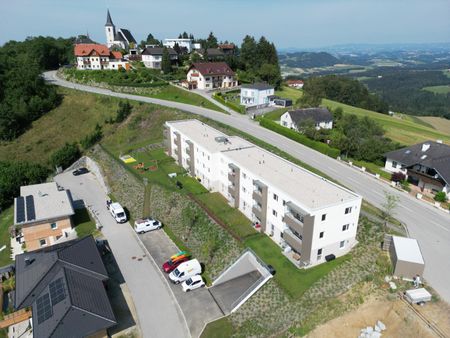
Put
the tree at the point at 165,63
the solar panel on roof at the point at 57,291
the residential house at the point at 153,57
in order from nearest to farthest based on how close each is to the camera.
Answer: the solar panel on roof at the point at 57,291
the tree at the point at 165,63
the residential house at the point at 153,57

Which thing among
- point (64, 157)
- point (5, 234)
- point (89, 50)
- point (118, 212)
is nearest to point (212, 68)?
point (89, 50)

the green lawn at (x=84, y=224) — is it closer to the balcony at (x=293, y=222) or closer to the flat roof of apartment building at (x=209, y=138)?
the flat roof of apartment building at (x=209, y=138)

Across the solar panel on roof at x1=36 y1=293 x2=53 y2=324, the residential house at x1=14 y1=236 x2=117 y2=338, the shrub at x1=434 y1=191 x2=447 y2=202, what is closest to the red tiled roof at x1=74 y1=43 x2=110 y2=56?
the residential house at x1=14 y1=236 x2=117 y2=338

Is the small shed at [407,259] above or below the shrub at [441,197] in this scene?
below

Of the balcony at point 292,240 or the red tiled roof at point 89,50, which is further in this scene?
the red tiled roof at point 89,50

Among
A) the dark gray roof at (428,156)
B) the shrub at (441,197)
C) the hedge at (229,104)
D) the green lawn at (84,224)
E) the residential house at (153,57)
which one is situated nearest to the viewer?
Result: the shrub at (441,197)

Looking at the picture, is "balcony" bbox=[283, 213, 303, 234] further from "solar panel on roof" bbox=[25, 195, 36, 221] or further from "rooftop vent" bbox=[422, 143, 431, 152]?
"solar panel on roof" bbox=[25, 195, 36, 221]

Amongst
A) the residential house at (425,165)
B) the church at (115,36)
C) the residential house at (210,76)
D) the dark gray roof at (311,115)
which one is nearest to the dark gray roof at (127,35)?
the church at (115,36)
